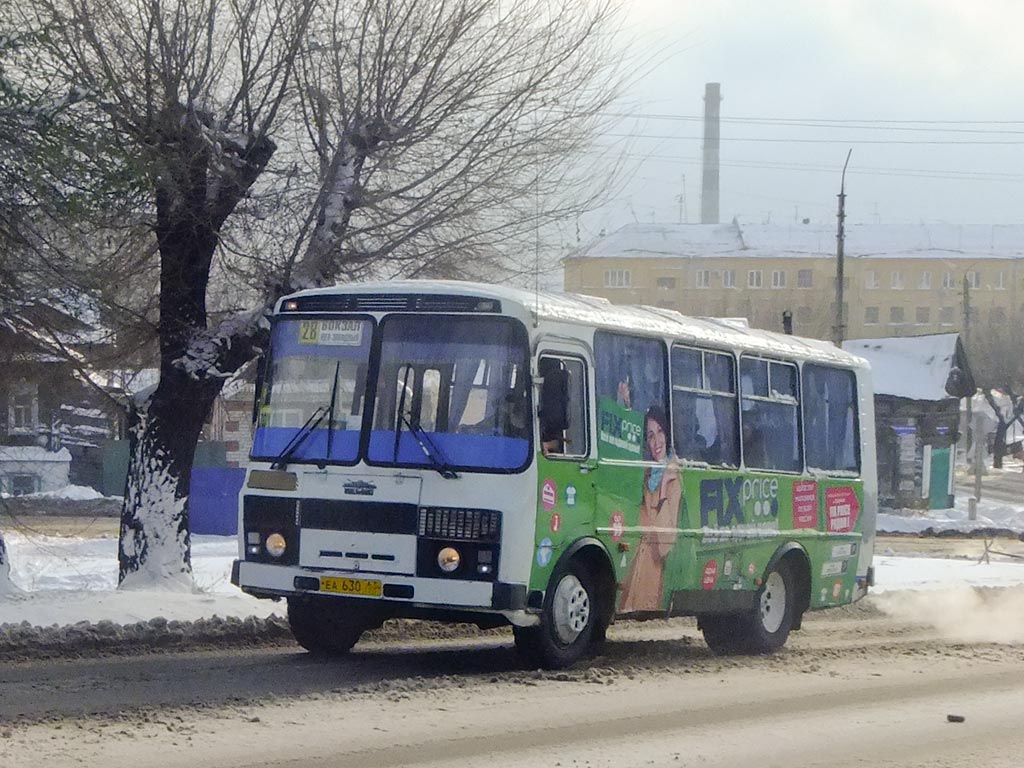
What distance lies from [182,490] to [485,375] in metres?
6.22

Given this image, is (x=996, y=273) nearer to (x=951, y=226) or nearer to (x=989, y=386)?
(x=951, y=226)

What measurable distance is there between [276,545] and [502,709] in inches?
110

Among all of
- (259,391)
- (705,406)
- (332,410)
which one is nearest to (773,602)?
(705,406)

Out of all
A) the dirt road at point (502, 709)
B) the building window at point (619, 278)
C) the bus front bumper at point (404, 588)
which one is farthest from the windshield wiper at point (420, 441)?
the building window at point (619, 278)

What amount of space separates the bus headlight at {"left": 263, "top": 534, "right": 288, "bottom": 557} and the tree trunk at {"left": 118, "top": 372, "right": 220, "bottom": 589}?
4744 millimetres

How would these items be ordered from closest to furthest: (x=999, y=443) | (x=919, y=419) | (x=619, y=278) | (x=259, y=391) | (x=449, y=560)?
(x=449, y=560) → (x=259, y=391) → (x=919, y=419) → (x=999, y=443) → (x=619, y=278)

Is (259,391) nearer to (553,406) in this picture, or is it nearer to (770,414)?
(553,406)

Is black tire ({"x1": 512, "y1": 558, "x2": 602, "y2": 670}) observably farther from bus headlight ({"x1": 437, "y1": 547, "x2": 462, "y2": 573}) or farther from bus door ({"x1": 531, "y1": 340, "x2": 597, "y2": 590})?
bus headlight ({"x1": 437, "y1": 547, "x2": 462, "y2": 573})

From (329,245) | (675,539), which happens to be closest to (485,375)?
(675,539)

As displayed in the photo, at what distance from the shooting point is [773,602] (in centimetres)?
1426

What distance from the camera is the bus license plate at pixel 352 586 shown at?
10.7 meters

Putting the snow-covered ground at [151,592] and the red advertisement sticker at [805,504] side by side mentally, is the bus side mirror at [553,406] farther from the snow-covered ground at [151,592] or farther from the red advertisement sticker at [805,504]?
the red advertisement sticker at [805,504]

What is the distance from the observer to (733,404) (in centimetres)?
1355

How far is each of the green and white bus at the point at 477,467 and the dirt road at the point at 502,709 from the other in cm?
53
